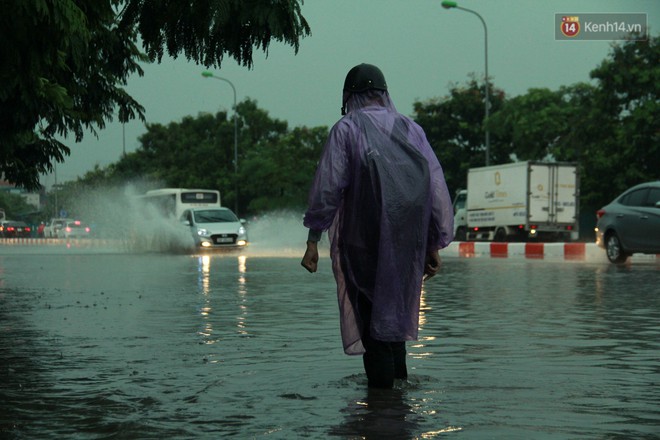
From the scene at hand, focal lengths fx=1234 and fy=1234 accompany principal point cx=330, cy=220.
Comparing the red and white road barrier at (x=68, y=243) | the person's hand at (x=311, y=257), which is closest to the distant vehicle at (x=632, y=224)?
the person's hand at (x=311, y=257)

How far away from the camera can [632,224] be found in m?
23.9

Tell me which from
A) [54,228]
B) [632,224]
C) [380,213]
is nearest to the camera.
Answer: [380,213]

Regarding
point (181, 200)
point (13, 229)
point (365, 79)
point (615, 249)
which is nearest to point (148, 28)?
point (365, 79)

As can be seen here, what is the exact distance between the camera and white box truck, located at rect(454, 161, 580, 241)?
40344 millimetres

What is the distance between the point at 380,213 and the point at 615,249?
19077 mm

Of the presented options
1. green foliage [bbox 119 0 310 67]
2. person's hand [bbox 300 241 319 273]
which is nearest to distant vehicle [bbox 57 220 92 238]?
green foliage [bbox 119 0 310 67]

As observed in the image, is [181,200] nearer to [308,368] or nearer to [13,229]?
[308,368]

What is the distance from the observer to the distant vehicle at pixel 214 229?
36531 millimetres

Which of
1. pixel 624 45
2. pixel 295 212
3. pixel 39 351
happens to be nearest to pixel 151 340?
pixel 39 351

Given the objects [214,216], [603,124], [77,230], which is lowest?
[77,230]

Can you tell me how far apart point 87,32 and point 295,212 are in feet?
186

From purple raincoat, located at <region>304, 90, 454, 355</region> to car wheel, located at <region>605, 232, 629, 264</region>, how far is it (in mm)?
18650

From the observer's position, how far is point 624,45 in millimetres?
44438

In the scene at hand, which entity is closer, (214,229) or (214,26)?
(214,26)
